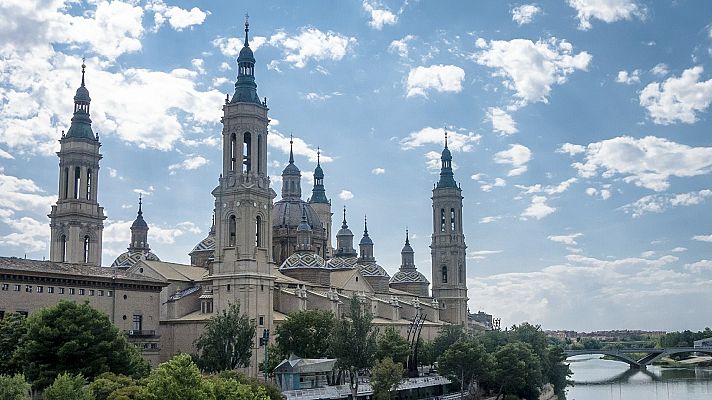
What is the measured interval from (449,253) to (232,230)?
5114 centimetres

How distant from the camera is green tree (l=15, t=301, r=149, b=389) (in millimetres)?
48906

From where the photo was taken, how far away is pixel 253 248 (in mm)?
74375

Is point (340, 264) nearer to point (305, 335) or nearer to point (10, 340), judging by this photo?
point (305, 335)

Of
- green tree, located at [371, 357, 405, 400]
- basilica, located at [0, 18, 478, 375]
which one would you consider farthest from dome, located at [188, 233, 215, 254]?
green tree, located at [371, 357, 405, 400]

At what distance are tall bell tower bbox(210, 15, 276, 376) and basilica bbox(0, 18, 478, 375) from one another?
10 centimetres

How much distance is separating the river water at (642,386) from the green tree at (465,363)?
100 ft

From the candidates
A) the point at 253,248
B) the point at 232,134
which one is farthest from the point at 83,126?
the point at 253,248

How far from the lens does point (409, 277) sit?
12050 centimetres

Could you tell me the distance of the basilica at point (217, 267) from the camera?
67.5 m

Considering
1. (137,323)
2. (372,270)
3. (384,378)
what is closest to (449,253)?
(372,270)

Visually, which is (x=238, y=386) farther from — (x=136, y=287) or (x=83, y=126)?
(x=83, y=126)

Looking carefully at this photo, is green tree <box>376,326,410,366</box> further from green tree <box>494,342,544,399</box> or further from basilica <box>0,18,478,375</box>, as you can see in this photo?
green tree <box>494,342,544,399</box>

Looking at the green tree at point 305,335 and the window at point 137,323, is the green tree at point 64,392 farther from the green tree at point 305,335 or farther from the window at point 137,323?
the window at point 137,323

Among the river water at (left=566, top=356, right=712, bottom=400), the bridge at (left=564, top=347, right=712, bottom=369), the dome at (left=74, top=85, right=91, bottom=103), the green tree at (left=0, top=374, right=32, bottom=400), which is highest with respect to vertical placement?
the dome at (left=74, top=85, right=91, bottom=103)
